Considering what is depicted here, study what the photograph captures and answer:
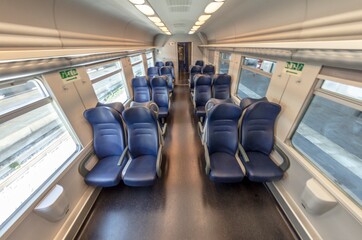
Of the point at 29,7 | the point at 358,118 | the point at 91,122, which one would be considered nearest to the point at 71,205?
the point at 91,122

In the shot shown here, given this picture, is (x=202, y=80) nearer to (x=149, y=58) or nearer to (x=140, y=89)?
(x=140, y=89)

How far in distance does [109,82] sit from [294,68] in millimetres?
3849

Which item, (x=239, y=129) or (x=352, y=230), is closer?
(x=352, y=230)

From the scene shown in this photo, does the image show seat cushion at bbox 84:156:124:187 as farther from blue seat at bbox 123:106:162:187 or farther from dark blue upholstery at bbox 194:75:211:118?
dark blue upholstery at bbox 194:75:211:118

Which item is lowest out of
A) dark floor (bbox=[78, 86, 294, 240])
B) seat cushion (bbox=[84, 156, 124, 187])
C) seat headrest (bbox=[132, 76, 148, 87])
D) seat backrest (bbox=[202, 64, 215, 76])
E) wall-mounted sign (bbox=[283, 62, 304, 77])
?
dark floor (bbox=[78, 86, 294, 240])

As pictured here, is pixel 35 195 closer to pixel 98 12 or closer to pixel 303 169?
pixel 98 12

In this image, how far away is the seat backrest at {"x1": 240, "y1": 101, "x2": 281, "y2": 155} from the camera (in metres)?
2.19

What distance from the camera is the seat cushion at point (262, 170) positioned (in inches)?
77.1

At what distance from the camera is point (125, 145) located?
2.39 meters

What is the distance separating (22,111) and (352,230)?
3.21 m

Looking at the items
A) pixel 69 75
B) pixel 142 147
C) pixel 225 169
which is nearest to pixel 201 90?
pixel 142 147

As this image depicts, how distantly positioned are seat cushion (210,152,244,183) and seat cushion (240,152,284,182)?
0.45 feet

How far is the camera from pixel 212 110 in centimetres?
218

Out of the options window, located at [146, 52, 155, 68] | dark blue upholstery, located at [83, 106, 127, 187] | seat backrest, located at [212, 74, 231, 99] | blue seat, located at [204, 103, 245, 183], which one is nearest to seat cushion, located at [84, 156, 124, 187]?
dark blue upholstery, located at [83, 106, 127, 187]
